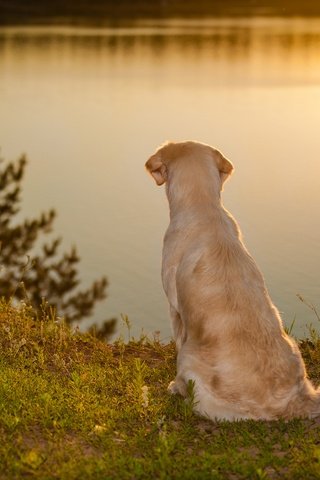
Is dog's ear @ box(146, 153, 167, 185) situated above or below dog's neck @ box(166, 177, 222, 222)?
above

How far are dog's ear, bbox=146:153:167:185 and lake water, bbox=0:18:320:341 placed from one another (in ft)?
11.1

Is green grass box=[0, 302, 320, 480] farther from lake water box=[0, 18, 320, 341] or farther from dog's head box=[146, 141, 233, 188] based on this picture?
lake water box=[0, 18, 320, 341]

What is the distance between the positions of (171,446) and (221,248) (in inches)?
60.0

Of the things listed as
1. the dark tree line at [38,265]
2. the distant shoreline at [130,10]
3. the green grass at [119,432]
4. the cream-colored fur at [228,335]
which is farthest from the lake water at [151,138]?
the distant shoreline at [130,10]

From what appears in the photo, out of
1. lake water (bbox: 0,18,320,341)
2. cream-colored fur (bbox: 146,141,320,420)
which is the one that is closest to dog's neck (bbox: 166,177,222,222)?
cream-colored fur (bbox: 146,141,320,420)

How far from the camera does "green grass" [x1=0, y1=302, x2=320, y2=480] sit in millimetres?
5699

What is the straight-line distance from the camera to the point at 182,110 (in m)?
32.1

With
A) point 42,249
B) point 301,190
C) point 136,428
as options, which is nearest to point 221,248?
point 136,428

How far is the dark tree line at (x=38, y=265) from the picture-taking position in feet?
51.8

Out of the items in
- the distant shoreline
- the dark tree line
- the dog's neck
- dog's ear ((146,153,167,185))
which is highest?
the distant shoreline

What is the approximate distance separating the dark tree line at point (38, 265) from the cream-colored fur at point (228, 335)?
7468mm

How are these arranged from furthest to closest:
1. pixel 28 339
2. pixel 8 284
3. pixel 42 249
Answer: pixel 42 249, pixel 8 284, pixel 28 339

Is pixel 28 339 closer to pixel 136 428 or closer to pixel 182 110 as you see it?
pixel 136 428

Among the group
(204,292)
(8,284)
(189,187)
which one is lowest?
(8,284)
